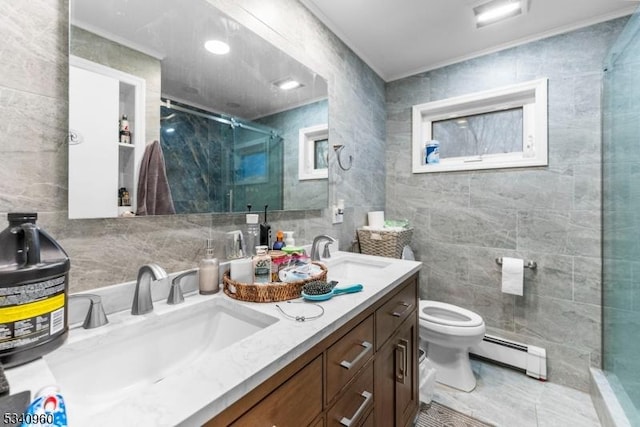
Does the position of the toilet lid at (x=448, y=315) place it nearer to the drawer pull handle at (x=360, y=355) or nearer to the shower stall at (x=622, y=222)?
the shower stall at (x=622, y=222)

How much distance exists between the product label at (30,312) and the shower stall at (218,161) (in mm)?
476

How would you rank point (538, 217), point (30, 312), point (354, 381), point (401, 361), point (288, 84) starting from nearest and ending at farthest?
point (30, 312)
point (354, 381)
point (401, 361)
point (288, 84)
point (538, 217)

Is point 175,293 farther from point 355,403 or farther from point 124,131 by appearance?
point 355,403

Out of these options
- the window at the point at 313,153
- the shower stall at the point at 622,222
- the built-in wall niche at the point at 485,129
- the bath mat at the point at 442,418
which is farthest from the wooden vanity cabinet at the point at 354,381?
the built-in wall niche at the point at 485,129

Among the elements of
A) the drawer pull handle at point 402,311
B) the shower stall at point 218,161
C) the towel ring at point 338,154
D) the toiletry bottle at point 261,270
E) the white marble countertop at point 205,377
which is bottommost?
the drawer pull handle at point 402,311

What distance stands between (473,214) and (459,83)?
3.44ft

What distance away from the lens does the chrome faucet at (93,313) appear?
722 millimetres

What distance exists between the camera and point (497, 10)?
1.69 metres

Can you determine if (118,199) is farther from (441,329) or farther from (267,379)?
(441,329)

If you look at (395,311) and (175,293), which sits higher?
(175,293)

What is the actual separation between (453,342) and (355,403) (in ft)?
3.74

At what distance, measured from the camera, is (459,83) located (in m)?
2.21

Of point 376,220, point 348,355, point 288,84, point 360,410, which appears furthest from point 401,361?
point 288,84

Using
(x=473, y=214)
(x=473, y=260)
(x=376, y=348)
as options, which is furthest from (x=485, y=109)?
(x=376, y=348)
